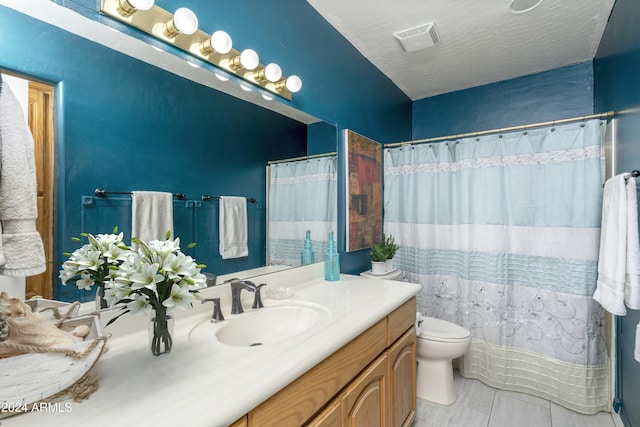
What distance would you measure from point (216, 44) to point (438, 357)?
2.10 meters

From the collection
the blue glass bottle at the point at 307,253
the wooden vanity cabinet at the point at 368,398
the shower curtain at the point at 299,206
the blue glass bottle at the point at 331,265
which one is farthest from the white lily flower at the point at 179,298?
the blue glass bottle at the point at 331,265

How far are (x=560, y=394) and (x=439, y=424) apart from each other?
2.82 ft

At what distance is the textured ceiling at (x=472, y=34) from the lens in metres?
1.84

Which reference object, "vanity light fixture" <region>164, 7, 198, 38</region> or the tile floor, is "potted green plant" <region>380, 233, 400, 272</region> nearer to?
the tile floor

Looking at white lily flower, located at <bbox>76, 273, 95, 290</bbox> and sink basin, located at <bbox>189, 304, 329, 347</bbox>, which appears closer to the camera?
white lily flower, located at <bbox>76, 273, 95, 290</bbox>

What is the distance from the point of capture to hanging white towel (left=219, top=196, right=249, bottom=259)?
1301mm

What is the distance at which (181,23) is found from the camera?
3.59 ft

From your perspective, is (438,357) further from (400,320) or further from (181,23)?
(181,23)

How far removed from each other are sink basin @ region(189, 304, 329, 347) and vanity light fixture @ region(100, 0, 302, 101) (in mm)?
1013

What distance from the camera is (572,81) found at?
2.51m

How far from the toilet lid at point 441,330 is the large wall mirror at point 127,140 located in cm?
121

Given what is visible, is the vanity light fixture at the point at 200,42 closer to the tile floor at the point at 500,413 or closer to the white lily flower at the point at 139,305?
the white lily flower at the point at 139,305

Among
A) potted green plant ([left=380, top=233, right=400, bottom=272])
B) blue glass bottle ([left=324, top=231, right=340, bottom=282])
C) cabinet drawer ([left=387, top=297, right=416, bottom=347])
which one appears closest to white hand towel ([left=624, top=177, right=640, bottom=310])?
cabinet drawer ([left=387, top=297, right=416, bottom=347])

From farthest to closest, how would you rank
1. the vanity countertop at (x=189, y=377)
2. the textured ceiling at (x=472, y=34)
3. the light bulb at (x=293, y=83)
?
1. the textured ceiling at (x=472, y=34)
2. the light bulb at (x=293, y=83)
3. the vanity countertop at (x=189, y=377)
